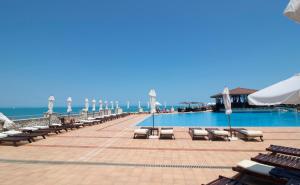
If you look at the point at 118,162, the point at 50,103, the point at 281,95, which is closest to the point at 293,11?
the point at 281,95

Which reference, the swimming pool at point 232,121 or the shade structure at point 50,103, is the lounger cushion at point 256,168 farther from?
the swimming pool at point 232,121

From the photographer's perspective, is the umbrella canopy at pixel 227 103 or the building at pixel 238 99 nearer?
the umbrella canopy at pixel 227 103

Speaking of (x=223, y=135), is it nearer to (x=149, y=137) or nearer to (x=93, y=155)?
(x=149, y=137)

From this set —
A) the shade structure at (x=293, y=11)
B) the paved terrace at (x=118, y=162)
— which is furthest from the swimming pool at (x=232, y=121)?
the shade structure at (x=293, y=11)

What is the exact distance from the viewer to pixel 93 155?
759cm

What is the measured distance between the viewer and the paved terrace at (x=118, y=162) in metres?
5.26

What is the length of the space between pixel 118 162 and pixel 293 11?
5653 mm

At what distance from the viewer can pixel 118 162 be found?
6.71m

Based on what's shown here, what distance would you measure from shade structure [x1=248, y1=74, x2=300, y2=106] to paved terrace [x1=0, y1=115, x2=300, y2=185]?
220 centimetres

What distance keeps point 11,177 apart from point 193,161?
4650mm

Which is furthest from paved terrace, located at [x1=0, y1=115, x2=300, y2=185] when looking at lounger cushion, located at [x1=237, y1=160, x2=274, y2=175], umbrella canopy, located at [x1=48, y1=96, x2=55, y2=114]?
umbrella canopy, located at [x1=48, y1=96, x2=55, y2=114]

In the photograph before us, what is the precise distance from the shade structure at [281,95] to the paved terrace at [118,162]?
2.20 meters

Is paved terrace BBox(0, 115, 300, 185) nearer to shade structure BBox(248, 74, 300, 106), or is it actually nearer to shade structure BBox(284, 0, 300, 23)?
shade structure BBox(248, 74, 300, 106)

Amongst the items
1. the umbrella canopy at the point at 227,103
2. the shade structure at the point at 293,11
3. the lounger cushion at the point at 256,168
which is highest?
the shade structure at the point at 293,11
